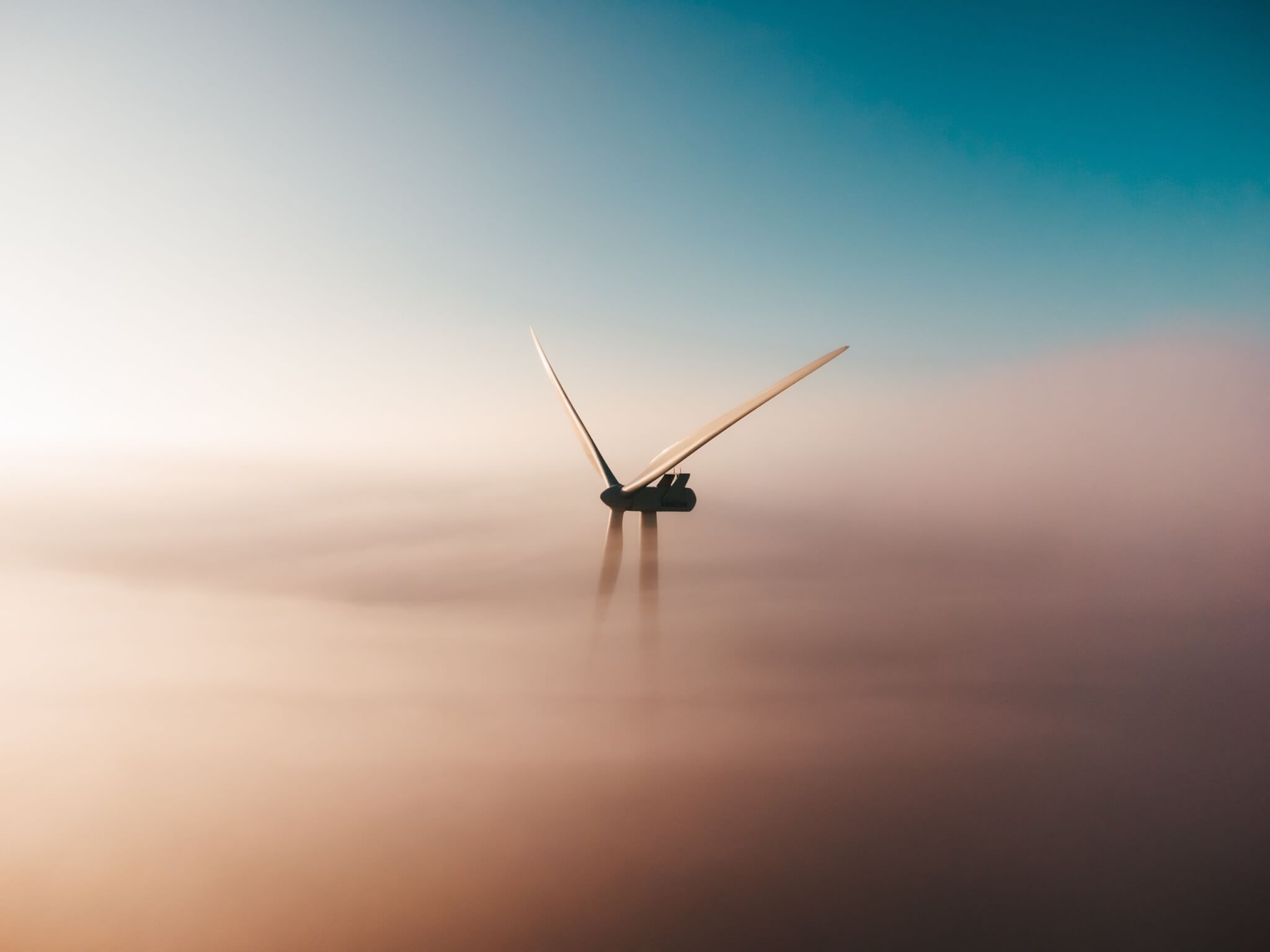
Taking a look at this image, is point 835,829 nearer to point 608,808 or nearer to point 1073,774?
point 608,808

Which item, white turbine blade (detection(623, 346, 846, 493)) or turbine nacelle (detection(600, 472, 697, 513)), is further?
turbine nacelle (detection(600, 472, 697, 513))

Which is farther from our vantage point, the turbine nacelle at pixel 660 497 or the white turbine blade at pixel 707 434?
the turbine nacelle at pixel 660 497

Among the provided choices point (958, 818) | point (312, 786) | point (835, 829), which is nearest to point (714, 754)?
point (835, 829)
